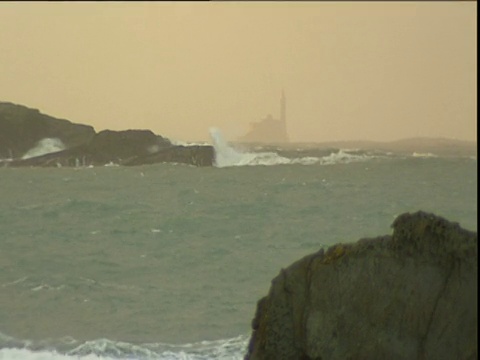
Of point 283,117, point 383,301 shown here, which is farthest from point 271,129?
point 383,301

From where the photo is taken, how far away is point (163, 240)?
337cm

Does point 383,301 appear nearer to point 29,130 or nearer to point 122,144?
point 122,144

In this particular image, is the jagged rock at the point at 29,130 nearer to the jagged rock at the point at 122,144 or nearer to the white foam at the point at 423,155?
the jagged rock at the point at 122,144

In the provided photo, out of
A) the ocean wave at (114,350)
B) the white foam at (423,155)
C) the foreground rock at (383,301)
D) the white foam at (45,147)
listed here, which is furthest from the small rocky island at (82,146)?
the foreground rock at (383,301)

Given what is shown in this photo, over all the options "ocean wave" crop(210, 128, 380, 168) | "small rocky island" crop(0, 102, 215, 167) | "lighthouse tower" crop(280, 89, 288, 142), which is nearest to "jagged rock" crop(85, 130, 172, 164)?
"small rocky island" crop(0, 102, 215, 167)

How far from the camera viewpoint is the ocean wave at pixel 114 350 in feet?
10.6

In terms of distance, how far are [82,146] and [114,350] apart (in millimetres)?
1065

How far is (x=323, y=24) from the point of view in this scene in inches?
113

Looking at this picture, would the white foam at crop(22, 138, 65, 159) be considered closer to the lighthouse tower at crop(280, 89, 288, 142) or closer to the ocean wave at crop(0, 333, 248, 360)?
the ocean wave at crop(0, 333, 248, 360)

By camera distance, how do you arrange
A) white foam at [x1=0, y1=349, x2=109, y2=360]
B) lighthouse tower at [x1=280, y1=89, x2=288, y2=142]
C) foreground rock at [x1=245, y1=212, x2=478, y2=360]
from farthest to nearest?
1. lighthouse tower at [x1=280, y1=89, x2=288, y2=142]
2. white foam at [x1=0, y1=349, x2=109, y2=360]
3. foreground rock at [x1=245, y1=212, x2=478, y2=360]

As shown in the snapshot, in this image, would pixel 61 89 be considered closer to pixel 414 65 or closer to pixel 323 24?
pixel 323 24

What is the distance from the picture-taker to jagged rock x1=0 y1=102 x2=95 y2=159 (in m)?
3.28

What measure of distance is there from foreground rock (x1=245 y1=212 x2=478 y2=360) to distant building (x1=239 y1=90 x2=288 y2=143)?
129 centimetres

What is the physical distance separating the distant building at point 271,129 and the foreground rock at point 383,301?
1.29 meters
